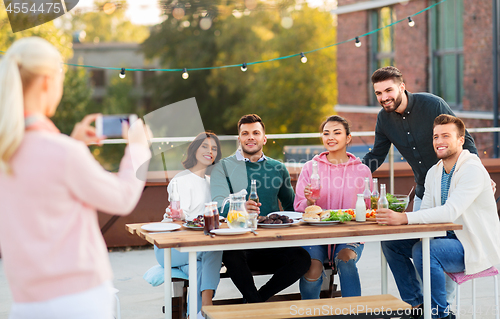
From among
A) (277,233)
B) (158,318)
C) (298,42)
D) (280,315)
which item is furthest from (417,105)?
(298,42)

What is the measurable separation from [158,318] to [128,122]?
2.22m

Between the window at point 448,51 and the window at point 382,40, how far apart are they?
1.42 meters

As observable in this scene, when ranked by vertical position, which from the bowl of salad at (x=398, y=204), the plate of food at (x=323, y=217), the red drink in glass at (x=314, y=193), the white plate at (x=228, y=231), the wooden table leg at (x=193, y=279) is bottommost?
the wooden table leg at (x=193, y=279)

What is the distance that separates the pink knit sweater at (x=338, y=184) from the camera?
11.2 ft

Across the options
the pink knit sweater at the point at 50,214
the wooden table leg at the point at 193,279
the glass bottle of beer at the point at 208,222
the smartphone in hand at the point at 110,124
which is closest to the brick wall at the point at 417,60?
the glass bottle of beer at the point at 208,222

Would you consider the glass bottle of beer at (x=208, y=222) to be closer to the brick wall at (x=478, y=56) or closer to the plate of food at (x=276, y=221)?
the plate of food at (x=276, y=221)

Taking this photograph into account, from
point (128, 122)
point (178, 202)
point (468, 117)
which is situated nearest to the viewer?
point (128, 122)

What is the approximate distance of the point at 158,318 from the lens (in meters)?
3.61

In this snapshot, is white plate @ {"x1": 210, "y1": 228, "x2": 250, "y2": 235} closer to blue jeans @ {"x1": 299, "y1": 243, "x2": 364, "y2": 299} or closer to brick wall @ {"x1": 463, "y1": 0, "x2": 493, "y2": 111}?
blue jeans @ {"x1": 299, "y1": 243, "x2": 364, "y2": 299}

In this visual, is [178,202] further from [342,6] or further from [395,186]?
[342,6]

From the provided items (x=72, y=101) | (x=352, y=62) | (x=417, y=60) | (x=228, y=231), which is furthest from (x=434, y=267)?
(x=72, y=101)

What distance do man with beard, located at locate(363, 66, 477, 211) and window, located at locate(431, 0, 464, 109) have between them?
6915mm

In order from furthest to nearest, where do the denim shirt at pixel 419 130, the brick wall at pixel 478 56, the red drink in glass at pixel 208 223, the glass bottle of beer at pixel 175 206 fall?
the brick wall at pixel 478 56, the denim shirt at pixel 419 130, the glass bottle of beer at pixel 175 206, the red drink in glass at pixel 208 223

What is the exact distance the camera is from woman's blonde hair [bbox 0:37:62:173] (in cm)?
141
